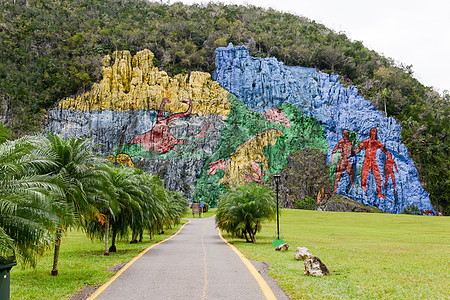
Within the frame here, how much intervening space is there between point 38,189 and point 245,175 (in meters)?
71.1

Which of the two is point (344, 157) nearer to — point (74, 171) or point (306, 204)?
point (306, 204)

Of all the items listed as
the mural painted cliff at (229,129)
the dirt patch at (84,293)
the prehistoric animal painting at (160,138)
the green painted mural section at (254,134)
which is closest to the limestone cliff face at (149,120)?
the prehistoric animal painting at (160,138)

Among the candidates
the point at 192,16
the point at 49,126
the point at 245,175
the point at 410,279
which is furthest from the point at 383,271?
the point at 192,16

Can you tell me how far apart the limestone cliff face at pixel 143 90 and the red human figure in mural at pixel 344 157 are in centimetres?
2618

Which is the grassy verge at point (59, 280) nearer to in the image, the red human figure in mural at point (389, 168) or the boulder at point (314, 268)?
the boulder at point (314, 268)

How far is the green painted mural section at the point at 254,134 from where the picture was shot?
7862 centimetres

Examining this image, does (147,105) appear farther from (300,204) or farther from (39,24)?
(39,24)

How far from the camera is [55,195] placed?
9.96 metres

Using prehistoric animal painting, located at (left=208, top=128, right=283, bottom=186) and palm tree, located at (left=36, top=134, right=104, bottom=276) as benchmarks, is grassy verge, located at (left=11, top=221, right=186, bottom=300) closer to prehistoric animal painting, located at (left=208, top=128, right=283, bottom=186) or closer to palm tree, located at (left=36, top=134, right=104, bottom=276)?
palm tree, located at (left=36, top=134, right=104, bottom=276)

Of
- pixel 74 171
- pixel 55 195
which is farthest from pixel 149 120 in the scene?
pixel 55 195

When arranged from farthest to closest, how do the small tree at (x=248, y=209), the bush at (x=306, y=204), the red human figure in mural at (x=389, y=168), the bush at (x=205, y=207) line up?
the red human figure in mural at (x=389, y=168), the bush at (x=205, y=207), the bush at (x=306, y=204), the small tree at (x=248, y=209)

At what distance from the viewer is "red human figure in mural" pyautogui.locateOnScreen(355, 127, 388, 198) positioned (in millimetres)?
76225

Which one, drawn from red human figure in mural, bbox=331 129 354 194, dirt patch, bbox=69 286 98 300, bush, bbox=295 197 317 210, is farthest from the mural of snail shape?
dirt patch, bbox=69 286 98 300

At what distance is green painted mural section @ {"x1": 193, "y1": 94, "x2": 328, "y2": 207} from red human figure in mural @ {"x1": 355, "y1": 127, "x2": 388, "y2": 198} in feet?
28.1
